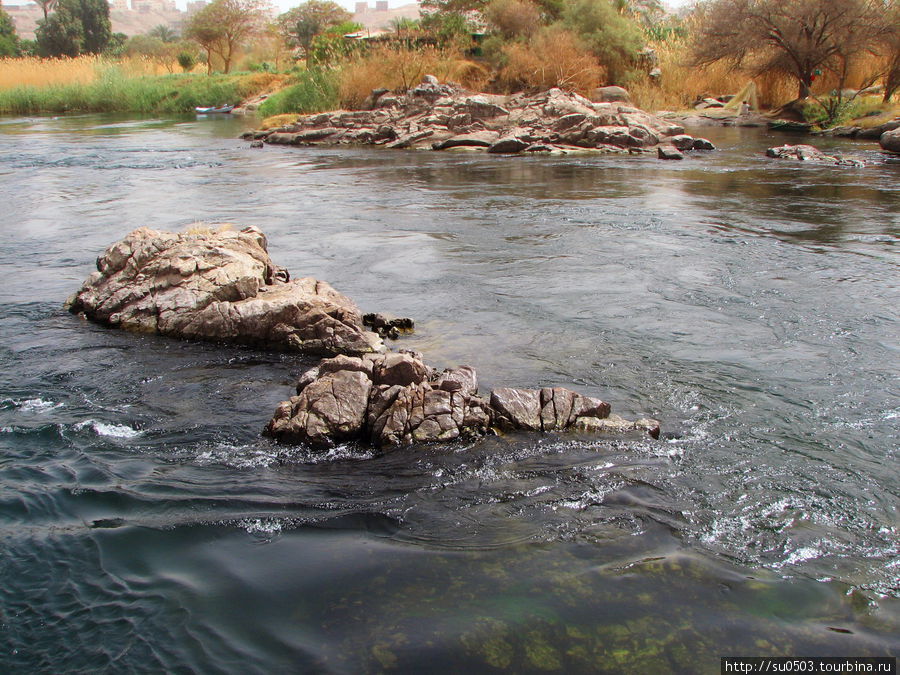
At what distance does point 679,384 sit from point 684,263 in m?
4.25

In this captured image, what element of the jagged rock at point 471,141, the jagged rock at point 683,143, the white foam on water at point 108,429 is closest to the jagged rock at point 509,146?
the jagged rock at point 471,141

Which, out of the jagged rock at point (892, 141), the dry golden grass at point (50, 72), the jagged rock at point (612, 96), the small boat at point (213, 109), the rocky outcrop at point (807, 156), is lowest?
the rocky outcrop at point (807, 156)

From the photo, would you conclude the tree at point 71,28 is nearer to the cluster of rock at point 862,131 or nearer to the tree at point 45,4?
the tree at point 45,4

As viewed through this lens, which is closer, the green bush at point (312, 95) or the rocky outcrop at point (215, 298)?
the rocky outcrop at point (215, 298)

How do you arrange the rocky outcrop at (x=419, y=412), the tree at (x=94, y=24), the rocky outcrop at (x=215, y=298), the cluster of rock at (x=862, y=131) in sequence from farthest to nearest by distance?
the tree at (x=94, y=24)
the cluster of rock at (x=862, y=131)
the rocky outcrop at (x=215, y=298)
the rocky outcrop at (x=419, y=412)

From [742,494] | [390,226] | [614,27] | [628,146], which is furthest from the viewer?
[614,27]

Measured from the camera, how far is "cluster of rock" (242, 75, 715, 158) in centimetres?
2306

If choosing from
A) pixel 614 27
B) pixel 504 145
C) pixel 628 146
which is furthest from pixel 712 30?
pixel 504 145

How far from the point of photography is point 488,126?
25812 mm

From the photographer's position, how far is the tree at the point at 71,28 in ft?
199

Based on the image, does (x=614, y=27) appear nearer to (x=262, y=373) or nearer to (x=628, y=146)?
(x=628, y=146)

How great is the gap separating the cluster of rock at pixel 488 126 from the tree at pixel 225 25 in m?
31.7

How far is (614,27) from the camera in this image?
3544 centimetres

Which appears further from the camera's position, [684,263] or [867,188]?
[867,188]
